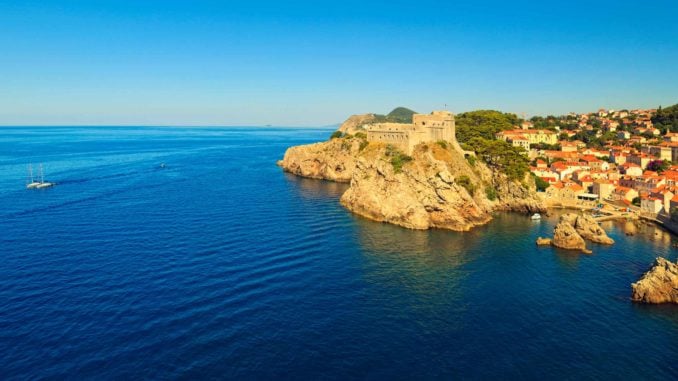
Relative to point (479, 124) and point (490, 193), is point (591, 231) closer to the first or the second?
point (490, 193)

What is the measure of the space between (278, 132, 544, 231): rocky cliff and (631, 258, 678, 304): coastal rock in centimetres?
2730

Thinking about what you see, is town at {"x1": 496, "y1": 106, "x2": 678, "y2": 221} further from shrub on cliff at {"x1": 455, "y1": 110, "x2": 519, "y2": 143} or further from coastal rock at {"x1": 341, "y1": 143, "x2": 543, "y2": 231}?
coastal rock at {"x1": 341, "y1": 143, "x2": 543, "y2": 231}

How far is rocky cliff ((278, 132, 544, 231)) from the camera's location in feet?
227

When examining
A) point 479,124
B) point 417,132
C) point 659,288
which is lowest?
point 659,288

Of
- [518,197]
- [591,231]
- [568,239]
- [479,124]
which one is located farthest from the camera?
[479,124]

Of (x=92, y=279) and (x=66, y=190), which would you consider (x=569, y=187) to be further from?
(x=66, y=190)

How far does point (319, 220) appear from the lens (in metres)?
70.6

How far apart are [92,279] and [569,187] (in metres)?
88.8

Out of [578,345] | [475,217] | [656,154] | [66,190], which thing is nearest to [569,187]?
[475,217]

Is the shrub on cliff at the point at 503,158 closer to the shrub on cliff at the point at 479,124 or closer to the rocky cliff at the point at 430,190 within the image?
the rocky cliff at the point at 430,190

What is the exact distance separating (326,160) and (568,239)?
74.2 metres

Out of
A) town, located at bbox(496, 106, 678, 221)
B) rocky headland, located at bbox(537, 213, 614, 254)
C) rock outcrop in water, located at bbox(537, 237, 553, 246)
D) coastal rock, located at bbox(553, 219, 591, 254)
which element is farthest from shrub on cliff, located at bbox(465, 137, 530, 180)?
coastal rock, located at bbox(553, 219, 591, 254)

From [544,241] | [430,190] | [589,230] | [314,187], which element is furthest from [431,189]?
[314,187]

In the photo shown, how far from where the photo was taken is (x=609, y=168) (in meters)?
111
